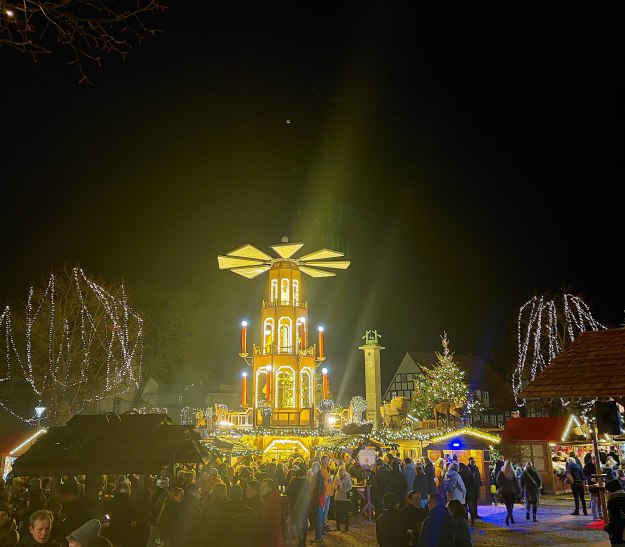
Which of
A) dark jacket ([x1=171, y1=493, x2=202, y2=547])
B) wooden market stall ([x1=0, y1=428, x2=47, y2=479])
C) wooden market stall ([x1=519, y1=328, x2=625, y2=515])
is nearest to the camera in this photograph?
dark jacket ([x1=171, y1=493, x2=202, y2=547])

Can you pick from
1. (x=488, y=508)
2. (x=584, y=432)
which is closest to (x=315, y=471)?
(x=488, y=508)

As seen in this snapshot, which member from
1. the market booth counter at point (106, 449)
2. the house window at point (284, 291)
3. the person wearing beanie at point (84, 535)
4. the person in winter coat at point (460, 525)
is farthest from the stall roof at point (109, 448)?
the house window at point (284, 291)

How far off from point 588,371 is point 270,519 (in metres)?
Result: 8.63

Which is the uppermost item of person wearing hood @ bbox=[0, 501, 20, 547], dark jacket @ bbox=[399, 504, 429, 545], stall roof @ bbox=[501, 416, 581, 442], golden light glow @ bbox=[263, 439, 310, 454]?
stall roof @ bbox=[501, 416, 581, 442]

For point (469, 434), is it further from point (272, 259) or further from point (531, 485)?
point (272, 259)

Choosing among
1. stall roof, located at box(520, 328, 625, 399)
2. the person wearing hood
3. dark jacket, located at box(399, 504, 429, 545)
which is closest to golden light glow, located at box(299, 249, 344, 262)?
stall roof, located at box(520, 328, 625, 399)

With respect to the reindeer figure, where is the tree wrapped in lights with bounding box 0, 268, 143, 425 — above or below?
above

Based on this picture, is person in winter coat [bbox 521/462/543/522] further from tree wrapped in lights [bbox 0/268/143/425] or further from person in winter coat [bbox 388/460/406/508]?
tree wrapped in lights [bbox 0/268/143/425]

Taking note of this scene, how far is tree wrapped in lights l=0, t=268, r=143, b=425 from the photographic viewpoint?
2925 cm

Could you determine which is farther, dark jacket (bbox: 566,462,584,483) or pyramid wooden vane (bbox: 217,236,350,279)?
pyramid wooden vane (bbox: 217,236,350,279)

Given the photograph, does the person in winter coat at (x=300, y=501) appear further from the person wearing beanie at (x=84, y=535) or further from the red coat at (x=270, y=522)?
the person wearing beanie at (x=84, y=535)

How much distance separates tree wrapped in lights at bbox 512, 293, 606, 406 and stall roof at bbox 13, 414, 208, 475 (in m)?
31.5

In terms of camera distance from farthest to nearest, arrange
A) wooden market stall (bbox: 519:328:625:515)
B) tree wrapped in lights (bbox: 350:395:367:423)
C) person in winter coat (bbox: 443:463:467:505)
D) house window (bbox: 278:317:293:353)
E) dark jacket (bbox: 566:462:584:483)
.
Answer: house window (bbox: 278:317:293:353), tree wrapped in lights (bbox: 350:395:367:423), dark jacket (bbox: 566:462:584:483), person in winter coat (bbox: 443:463:467:505), wooden market stall (bbox: 519:328:625:515)

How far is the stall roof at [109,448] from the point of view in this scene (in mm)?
7531
